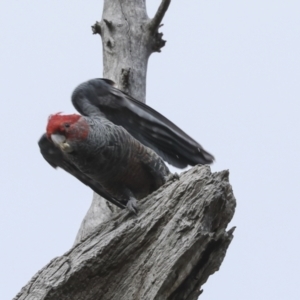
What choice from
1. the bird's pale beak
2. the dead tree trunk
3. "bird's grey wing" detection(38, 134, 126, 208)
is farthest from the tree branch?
the dead tree trunk

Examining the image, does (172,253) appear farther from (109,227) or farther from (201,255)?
(109,227)

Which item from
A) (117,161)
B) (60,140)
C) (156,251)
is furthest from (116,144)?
(156,251)

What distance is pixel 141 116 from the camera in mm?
6426

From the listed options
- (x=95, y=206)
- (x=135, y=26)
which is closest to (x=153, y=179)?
(x=95, y=206)

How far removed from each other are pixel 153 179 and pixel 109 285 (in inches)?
57.0

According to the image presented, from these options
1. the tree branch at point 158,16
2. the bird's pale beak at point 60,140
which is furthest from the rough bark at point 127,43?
the bird's pale beak at point 60,140

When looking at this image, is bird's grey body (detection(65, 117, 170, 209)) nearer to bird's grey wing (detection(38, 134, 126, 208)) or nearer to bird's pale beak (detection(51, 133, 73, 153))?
bird's pale beak (detection(51, 133, 73, 153))

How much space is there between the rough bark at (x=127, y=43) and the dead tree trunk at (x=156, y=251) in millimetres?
1488

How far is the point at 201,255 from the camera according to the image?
16.0 feet

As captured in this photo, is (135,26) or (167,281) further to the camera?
(135,26)

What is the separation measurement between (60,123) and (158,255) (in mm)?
1511

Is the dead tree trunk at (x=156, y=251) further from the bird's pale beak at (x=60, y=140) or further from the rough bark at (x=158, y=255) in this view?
the bird's pale beak at (x=60, y=140)

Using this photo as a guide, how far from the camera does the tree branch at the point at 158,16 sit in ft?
23.1

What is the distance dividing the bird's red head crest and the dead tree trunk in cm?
92
